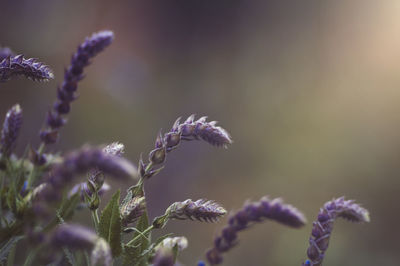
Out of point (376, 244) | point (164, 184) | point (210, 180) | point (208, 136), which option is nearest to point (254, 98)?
point (210, 180)

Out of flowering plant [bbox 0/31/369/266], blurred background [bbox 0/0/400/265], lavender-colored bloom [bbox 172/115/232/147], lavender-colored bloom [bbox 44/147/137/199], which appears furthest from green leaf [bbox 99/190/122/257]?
blurred background [bbox 0/0/400/265]

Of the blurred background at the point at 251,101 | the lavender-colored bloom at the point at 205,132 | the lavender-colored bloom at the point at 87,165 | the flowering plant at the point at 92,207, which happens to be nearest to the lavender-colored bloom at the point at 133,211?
the flowering plant at the point at 92,207

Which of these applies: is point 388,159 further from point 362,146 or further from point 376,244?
point 376,244

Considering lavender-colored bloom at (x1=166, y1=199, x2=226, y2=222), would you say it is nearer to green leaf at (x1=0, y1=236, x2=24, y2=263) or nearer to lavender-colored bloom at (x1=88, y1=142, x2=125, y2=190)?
lavender-colored bloom at (x1=88, y1=142, x2=125, y2=190)

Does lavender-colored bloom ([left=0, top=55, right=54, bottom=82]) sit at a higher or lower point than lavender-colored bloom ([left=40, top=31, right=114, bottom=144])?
higher

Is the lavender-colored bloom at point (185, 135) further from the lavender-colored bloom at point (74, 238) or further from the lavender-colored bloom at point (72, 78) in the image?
the lavender-colored bloom at point (74, 238)

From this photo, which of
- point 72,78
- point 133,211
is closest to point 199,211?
point 133,211
